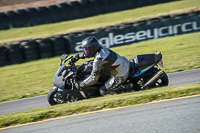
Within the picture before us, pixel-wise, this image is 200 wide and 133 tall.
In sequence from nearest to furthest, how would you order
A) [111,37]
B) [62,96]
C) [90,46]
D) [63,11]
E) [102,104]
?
[102,104], [90,46], [62,96], [111,37], [63,11]

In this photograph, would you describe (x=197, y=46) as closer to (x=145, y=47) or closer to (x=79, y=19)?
(x=145, y=47)

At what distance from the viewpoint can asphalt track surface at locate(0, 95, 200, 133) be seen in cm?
416

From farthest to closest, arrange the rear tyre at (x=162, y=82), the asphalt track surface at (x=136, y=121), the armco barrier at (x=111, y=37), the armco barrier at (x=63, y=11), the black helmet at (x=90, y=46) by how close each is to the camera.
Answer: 1. the armco barrier at (x=63, y=11)
2. the armco barrier at (x=111, y=37)
3. the rear tyre at (x=162, y=82)
4. the black helmet at (x=90, y=46)
5. the asphalt track surface at (x=136, y=121)

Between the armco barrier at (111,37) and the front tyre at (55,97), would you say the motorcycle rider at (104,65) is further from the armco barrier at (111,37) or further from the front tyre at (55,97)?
the armco barrier at (111,37)

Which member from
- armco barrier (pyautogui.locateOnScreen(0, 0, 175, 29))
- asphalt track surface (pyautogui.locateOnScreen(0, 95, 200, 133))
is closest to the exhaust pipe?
asphalt track surface (pyautogui.locateOnScreen(0, 95, 200, 133))

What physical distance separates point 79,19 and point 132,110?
1997cm

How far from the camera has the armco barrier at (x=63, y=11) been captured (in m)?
24.1

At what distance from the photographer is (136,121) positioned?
452 cm

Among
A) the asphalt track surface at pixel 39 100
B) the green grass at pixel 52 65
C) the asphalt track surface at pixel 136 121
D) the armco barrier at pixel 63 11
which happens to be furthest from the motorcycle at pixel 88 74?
the armco barrier at pixel 63 11

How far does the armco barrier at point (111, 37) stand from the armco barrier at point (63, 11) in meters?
10.1

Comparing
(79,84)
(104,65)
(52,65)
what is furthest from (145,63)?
(52,65)

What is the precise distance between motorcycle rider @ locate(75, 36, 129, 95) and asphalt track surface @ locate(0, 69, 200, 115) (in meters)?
2.10

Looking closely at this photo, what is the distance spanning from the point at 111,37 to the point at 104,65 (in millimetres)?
8601

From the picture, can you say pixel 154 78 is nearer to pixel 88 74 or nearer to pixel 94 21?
pixel 88 74
